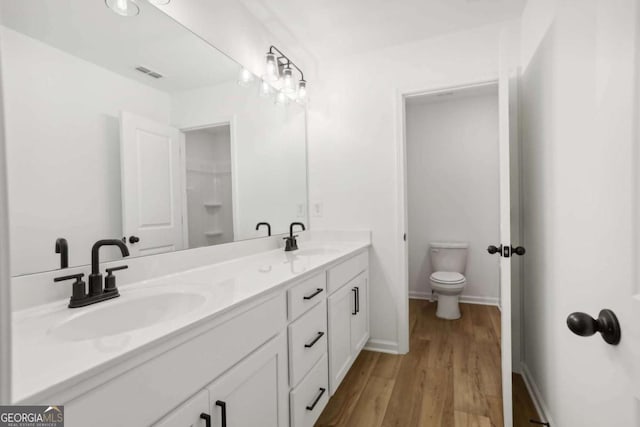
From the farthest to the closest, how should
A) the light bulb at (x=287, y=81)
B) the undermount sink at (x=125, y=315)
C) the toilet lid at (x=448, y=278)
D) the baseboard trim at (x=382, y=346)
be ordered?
the toilet lid at (x=448, y=278), the baseboard trim at (x=382, y=346), the light bulb at (x=287, y=81), the undermount sink at (x=125, y=315)

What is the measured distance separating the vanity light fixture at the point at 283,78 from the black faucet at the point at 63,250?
154 cm

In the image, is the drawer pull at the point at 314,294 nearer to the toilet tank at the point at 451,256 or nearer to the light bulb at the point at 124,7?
the light bulb at the point at 124,7

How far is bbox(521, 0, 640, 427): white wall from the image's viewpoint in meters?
0.62

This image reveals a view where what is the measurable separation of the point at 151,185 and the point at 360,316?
1.54 metres

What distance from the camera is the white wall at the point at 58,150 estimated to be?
918mm

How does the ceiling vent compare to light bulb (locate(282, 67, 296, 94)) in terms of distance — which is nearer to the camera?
the ceiling vent

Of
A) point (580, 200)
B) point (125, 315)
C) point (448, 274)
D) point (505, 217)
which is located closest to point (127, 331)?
point (125, 315)

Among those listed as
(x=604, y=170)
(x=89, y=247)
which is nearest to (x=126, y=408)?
(x=89, y=247)

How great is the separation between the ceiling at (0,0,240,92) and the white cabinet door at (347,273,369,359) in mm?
1476

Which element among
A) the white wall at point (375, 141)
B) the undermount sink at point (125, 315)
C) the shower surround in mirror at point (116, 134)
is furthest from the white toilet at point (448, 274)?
the undermount sink at point (125, 315)

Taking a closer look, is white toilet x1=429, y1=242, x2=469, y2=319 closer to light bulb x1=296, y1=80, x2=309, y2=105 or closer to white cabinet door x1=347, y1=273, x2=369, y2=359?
white cabinet door x1=347, y1=273, x2=369, y2=359

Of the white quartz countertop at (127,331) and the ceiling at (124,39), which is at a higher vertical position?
the ceiling at (124,39)

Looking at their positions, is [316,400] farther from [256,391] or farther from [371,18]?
[371,18]

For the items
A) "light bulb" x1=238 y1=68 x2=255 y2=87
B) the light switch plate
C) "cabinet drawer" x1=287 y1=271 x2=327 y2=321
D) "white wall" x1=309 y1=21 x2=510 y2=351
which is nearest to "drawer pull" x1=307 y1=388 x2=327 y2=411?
"cabinet drawer" x1=287 y1=271 x2=327 y2=321
